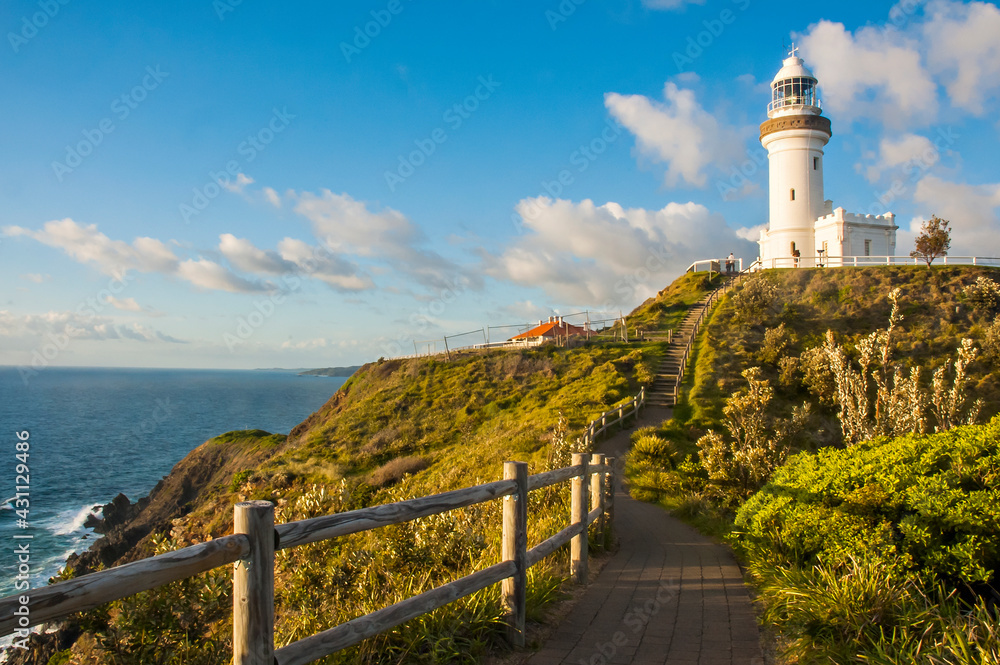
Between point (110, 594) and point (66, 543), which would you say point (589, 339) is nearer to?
point (66, 543)

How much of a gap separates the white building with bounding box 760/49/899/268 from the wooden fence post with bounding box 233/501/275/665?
50.3 metres

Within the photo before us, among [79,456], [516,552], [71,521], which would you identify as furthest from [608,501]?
[79,456]

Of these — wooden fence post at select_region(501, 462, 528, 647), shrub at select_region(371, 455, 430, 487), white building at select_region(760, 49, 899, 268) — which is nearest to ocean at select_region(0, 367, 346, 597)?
wooden fence post at select_region(501, 462, 528, 647)

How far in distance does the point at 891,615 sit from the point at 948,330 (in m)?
37.3

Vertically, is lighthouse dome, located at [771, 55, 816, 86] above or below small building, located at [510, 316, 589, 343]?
above

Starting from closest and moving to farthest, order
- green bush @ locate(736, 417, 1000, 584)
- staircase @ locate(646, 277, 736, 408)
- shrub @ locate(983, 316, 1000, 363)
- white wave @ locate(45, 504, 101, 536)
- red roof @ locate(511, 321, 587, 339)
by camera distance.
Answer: green bush @ locate(736, 417, 1000, 584)
white wave @ locate(45, 504, 101, 536)
staircase @ locate(646, 277, 736, 408)
shrub @ locate(983, 316, 1000, 363)
red roof @ locate(511, 321, 587, 339)

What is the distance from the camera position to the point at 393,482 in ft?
72.7

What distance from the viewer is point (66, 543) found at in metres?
24.9

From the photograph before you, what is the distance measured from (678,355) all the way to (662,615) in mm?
29619

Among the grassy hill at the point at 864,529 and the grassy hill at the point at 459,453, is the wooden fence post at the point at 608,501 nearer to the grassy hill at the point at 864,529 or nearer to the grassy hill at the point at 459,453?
the grassy hill at the point at 459,453

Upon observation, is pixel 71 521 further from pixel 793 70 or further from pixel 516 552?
pixel 793 70

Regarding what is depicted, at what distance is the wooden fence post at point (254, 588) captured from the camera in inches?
117

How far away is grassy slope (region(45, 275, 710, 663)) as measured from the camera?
171 inches

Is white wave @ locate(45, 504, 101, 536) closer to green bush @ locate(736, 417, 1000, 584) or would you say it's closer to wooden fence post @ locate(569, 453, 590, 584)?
wooden fence post @ locate(569, 453, 590, 584)
